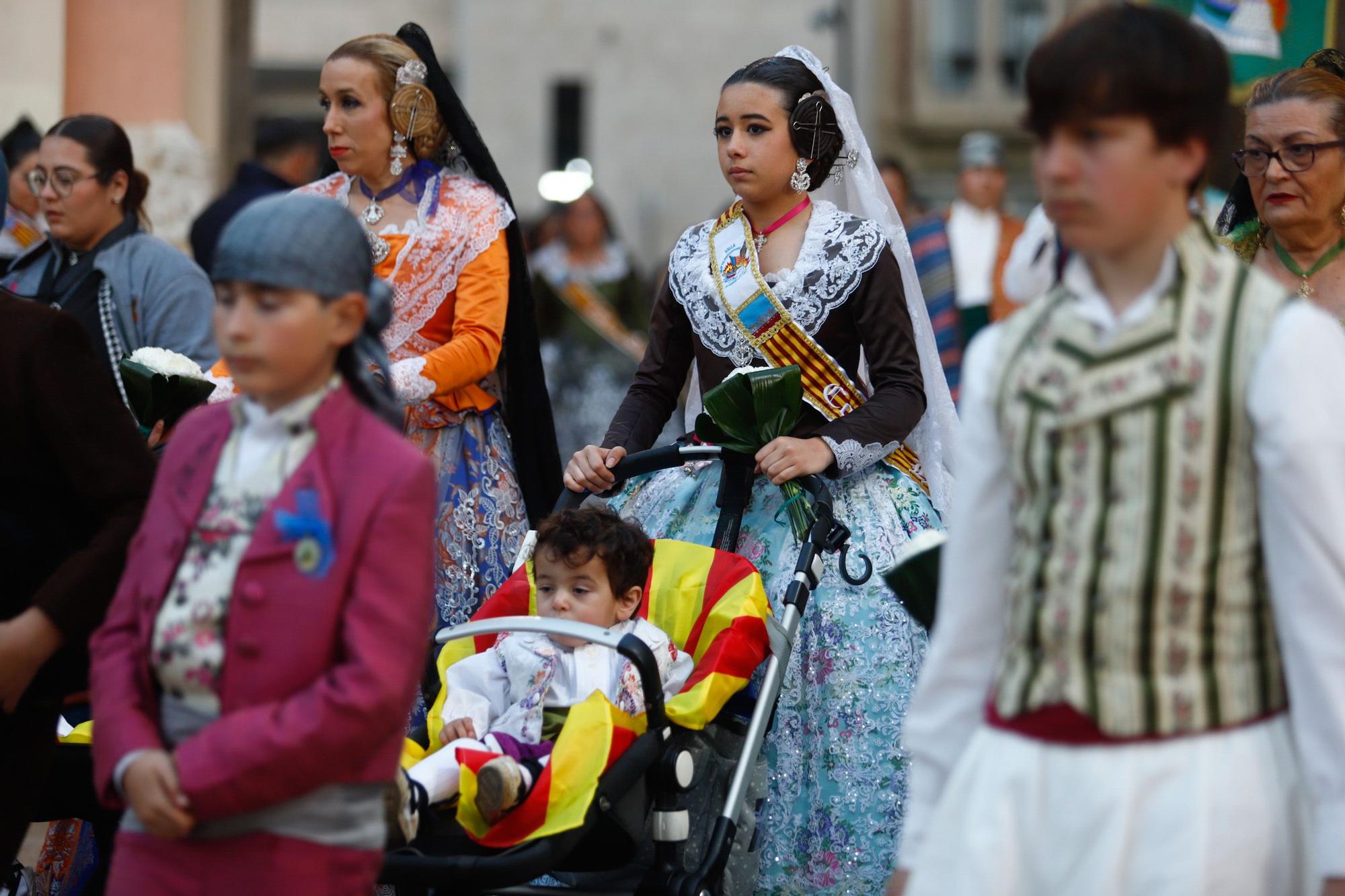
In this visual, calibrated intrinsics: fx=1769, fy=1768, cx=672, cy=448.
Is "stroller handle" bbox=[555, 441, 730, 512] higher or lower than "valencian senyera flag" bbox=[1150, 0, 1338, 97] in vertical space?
lower

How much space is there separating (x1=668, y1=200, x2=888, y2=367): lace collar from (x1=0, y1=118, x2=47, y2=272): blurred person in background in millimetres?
3546

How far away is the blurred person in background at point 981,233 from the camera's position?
34.6 feet

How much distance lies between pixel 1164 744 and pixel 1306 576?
0.96 feet

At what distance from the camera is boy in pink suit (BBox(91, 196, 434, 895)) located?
8.58ft

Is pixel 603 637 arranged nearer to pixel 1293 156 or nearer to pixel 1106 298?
pixel 1106 298

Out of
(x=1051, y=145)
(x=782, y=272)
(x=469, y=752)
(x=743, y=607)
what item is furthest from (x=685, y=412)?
(x=1051, y=145)

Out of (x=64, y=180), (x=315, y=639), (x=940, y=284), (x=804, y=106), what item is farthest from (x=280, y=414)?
(x=940, y=284)

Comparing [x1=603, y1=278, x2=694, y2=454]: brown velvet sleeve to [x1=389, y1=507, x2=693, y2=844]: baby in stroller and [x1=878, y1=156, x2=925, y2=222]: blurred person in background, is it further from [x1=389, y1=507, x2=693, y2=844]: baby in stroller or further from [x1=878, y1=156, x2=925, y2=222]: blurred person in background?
[x1=878, y1=156, x2=925, y2=222]: blurred person in background

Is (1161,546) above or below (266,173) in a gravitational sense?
below

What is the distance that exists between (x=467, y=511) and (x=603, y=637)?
1494 millimetres

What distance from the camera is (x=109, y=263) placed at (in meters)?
5.43

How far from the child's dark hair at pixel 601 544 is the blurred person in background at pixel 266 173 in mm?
3652

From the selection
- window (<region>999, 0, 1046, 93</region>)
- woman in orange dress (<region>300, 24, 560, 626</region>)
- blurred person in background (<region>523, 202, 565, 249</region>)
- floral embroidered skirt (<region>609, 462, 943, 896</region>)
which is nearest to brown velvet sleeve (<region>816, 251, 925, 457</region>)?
floral embroidered skirt (<region>609, 462, 943, 896</region>)

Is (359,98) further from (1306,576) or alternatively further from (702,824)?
(1306,576)
